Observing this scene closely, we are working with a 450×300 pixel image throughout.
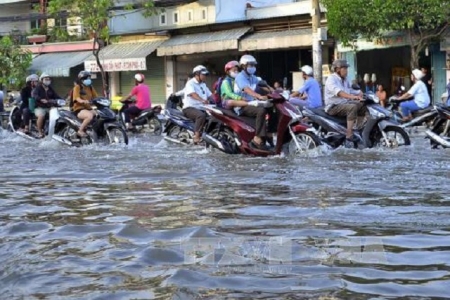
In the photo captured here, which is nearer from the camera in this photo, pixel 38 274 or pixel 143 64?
pixel 38 274

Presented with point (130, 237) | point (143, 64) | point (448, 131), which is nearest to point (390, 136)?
point (448, 131)

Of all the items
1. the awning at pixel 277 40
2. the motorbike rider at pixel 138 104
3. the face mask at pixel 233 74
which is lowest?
the motorbike rider at pixel 138 104

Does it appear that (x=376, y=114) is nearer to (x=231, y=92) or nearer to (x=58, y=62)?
(x=231, y=92)

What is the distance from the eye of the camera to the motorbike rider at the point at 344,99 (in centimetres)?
1233

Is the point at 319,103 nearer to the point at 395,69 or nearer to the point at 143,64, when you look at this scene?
the point at 395,69

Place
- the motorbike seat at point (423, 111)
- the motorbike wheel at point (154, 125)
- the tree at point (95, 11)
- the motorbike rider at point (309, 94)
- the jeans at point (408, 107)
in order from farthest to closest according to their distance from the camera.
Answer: the tree at point (95, 11), the motorbike wheel at point (154, 125), the jeans at point (408, 107), the motorbike rider at point (309, 94), the motorbike seat at point (423, 111)

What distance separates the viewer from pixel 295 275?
14.4ft

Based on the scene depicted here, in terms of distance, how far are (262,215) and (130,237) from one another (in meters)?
1.26

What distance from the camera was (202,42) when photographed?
31266 mm

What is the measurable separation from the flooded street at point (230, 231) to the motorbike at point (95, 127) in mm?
4347

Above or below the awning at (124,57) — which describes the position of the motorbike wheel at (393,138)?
below

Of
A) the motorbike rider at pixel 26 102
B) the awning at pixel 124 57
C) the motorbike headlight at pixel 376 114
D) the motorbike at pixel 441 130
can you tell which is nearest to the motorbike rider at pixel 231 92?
the motorbike headlight at pixel 376 114

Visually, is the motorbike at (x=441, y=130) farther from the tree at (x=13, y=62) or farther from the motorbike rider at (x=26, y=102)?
the tree at (x=13, y=62)

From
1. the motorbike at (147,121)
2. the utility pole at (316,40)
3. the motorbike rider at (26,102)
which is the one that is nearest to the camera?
the motorbike rider at (26,102)
